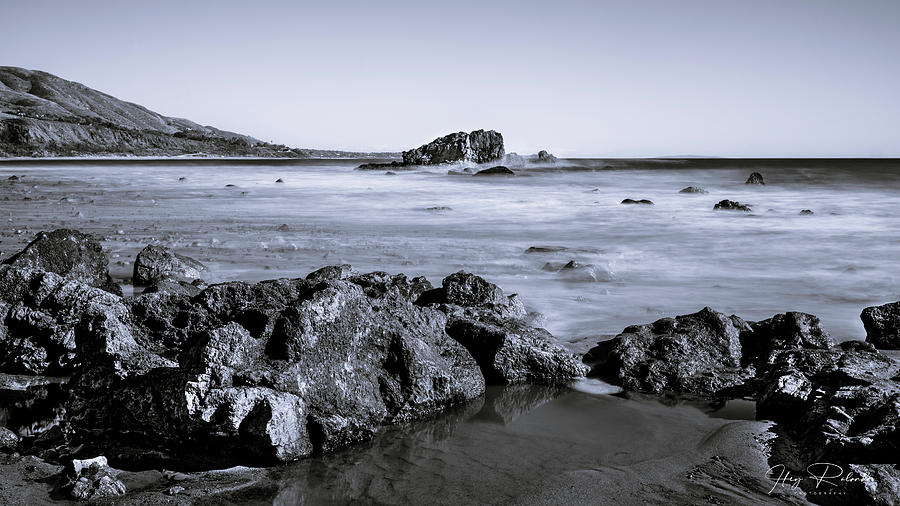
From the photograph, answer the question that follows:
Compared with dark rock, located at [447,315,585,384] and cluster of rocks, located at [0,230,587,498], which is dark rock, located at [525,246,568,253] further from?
dark rock, located at [447,315,585,384]

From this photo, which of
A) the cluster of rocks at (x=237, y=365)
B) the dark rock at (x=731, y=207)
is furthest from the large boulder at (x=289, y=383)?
the dark rock at (x=731, y=207)

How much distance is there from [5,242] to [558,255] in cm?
881

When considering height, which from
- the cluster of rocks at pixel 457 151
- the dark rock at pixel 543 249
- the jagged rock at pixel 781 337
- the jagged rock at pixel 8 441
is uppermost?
the cluster of rocks at pixel 457 151

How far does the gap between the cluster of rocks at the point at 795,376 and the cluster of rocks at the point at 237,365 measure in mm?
542

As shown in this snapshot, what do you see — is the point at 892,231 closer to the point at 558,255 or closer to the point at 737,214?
the point at 737,214

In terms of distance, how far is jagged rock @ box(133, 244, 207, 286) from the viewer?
7730mm

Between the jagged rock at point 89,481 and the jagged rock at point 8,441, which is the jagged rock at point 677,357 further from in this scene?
the jagged rock at point 8,441

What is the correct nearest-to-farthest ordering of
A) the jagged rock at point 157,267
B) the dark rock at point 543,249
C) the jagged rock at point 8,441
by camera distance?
the jagged rock at point 8,441
the jagged rock at point 157,267
the dark rock at point 543,249

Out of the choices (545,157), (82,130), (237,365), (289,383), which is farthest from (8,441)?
(82,130)

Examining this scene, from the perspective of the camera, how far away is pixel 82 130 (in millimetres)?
109500

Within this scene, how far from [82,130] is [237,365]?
12165cm

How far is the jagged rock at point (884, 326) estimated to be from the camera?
589 centimetres

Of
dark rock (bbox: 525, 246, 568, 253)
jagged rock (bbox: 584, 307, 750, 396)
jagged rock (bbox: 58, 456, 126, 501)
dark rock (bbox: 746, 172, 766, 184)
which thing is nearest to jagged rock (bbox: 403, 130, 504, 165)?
dark rock (bbox: 746, 172, 766, 184)

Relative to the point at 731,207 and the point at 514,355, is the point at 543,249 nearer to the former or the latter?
the point at 514,355
